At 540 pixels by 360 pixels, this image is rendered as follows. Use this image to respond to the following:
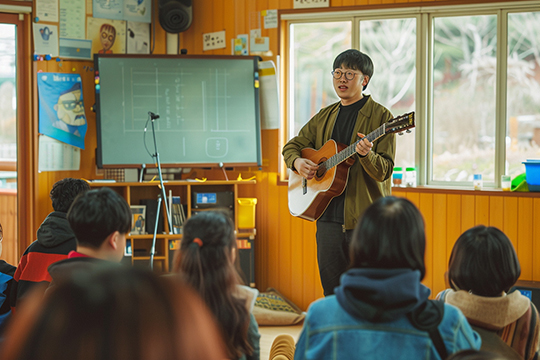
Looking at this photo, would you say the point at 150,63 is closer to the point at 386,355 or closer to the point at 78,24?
the point at 78,24

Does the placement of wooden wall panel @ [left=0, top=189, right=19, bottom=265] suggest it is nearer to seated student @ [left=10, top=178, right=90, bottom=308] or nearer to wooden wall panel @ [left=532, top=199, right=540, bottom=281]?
seated student @ [left=10, top=178, right=90, bottom=308]

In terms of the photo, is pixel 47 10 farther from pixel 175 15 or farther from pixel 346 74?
pixel 346 74

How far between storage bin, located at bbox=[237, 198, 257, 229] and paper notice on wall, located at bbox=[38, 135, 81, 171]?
1.28 m

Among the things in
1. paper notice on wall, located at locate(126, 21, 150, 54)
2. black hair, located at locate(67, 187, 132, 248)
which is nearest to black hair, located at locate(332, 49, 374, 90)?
black hair, located at locate(67, 187, 132, 248)

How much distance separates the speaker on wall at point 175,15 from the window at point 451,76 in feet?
2.47

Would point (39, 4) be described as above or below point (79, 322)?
above

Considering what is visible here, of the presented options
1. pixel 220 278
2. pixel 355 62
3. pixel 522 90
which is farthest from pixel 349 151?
pixel 522 90

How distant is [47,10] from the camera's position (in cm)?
381

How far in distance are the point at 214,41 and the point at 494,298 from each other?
126 inches

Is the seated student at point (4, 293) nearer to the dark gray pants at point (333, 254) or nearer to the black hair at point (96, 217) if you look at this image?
the black hair at point (96, 217)

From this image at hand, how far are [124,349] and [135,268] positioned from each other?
6 centimetres

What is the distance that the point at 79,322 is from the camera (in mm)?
375

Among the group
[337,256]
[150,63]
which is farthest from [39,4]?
[337,256]

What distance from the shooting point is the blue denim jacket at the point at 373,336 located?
1.15m
